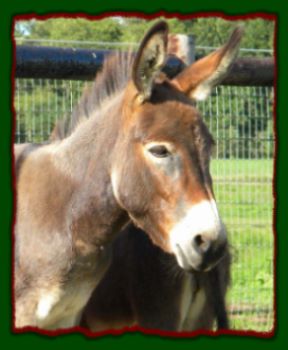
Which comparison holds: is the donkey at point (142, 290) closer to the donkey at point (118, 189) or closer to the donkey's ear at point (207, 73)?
the donkey at point (118, 189)

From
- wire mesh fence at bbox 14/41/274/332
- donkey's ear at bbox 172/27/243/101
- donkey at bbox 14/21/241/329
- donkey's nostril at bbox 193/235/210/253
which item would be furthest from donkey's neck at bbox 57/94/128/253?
wire mesh fence at bbox 14/41/274/332

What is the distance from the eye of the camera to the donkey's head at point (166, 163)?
3283mm

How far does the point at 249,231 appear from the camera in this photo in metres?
6.95

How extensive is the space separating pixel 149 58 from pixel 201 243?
847mm

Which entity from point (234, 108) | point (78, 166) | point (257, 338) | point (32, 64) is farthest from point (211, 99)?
point (257, 338)

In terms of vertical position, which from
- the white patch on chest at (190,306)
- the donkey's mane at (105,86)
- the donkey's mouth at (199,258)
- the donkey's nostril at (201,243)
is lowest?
the white patch on chest at (190,306)

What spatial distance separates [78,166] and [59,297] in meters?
0.63

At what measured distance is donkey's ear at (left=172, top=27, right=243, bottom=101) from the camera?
368cm

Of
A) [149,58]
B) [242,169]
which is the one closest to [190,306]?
[149,58]

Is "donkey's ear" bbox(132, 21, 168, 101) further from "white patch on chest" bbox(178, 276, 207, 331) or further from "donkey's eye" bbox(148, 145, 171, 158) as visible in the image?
"white patch on chest" bbox(178, 276, 207, 331)

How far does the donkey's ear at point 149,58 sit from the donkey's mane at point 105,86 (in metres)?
0.30

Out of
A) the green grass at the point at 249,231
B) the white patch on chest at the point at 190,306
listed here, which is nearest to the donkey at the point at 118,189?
the white patch on chest at the point at 190,306

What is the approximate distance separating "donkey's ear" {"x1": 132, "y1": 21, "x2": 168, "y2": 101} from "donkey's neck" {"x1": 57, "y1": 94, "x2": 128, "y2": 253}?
0.22 metres

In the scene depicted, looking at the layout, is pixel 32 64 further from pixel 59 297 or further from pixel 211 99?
pixel 211 99
